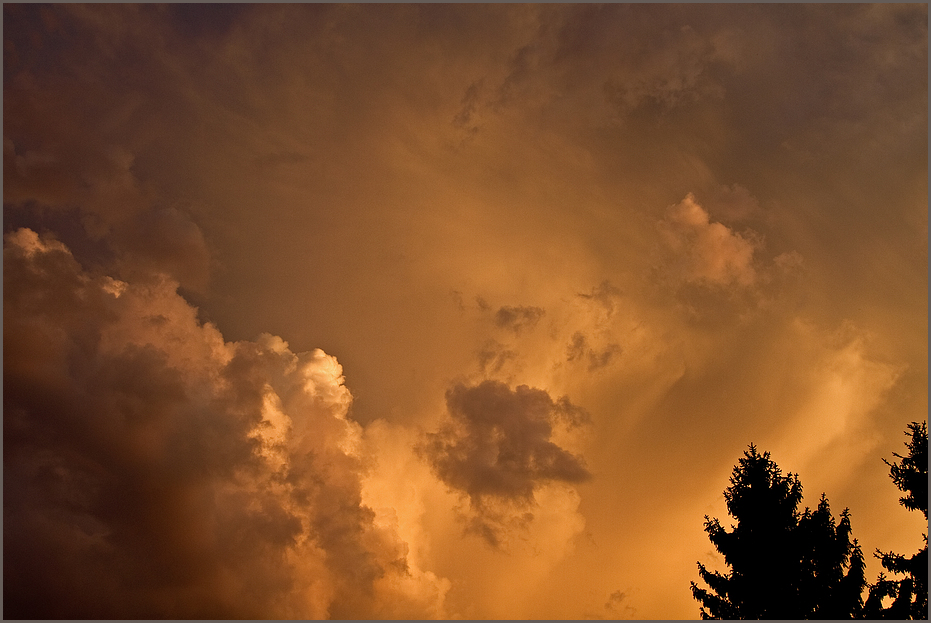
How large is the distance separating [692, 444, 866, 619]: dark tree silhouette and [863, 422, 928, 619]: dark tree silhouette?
70 centimetres

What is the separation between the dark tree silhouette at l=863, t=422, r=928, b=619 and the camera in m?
20.9

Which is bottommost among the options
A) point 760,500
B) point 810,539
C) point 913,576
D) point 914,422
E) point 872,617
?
point 872,617

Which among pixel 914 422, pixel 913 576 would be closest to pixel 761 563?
pixel 913 576

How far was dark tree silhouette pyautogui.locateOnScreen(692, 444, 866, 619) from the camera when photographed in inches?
840

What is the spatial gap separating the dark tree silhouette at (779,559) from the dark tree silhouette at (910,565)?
2.30 feet

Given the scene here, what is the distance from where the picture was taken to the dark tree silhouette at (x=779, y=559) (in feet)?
70.0

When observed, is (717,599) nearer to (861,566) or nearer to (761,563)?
(761,563)

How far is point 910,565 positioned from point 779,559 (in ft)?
16.1

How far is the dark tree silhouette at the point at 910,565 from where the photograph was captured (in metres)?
20.9

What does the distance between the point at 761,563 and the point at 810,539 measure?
2295mm

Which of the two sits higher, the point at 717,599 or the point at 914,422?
the point at 914,422

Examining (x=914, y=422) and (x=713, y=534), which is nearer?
(x=914, y=422)

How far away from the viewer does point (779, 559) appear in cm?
2184

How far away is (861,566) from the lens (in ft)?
71.3
